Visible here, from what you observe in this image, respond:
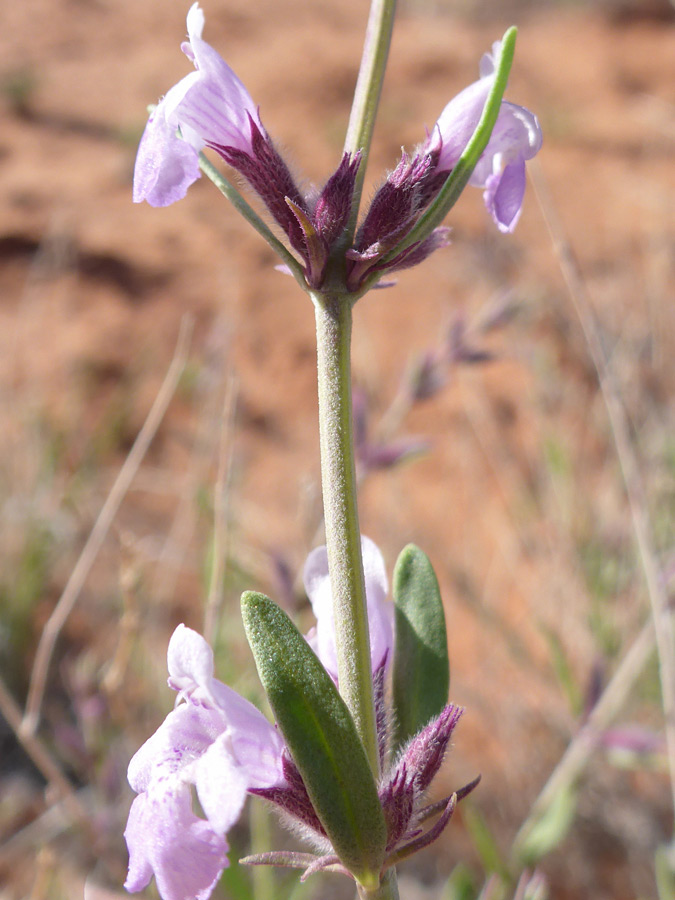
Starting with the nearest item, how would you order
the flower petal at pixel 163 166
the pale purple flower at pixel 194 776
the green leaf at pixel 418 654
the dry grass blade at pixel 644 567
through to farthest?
1. the pale purple flower at pixel 194 776
2. the flower petal at pixel 163 166
3. the green leaf at pixel 418 654
4. the dry grass blade at pixel 644 567

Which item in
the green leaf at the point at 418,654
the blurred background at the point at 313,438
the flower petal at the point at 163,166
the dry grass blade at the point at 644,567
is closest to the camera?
the flower petal at the point at 163,166

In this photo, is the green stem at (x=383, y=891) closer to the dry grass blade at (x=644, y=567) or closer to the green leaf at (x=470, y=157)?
the green leaf at (x=470, y=157)

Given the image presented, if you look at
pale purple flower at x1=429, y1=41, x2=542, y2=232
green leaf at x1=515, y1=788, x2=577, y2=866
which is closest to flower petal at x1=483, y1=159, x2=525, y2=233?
pale purple flower at x1=429, y1=41, x2=542, y2=232

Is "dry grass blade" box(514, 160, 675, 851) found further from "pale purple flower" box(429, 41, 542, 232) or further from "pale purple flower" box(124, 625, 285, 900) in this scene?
"pale purple flower" box(124, 625, 285, 900)

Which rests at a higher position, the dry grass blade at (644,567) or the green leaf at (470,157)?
the green leaf at (470,157)

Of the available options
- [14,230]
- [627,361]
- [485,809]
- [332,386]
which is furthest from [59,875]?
[14,230]

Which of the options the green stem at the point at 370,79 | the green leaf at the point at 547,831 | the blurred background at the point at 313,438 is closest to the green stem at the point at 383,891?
the blurred background at the point at 313,438

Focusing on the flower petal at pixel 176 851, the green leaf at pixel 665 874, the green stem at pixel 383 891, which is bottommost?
the green leaf at pixel 665 874

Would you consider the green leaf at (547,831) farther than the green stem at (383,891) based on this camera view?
Yes
